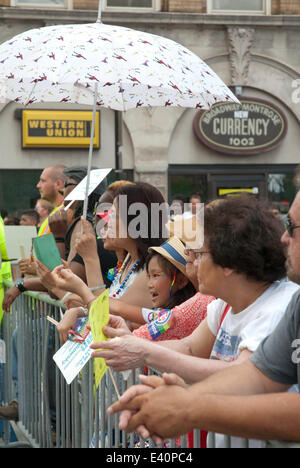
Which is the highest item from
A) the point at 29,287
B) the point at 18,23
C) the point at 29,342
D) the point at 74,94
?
the point at 18,23

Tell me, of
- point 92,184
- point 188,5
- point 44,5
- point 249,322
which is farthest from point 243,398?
point 188,5

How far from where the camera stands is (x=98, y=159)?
1627cm

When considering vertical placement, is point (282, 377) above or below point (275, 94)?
below

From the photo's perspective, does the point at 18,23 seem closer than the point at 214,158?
Yes

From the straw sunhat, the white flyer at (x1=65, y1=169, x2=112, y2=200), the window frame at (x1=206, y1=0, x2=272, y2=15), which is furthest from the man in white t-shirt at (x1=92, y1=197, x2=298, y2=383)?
the window frame at (x1=206, y1=0, x2=272, y2=15)

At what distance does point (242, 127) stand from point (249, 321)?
1456cm

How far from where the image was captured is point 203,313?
11.1ft

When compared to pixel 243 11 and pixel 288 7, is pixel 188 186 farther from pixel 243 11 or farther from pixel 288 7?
pixel 288 7

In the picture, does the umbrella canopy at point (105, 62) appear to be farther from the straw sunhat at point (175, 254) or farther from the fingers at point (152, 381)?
the fingers at point (152, 381)

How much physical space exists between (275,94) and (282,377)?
15370 millimetres

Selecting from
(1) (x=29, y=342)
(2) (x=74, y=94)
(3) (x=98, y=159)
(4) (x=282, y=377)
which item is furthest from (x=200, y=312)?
(3) (x=98, y=159)

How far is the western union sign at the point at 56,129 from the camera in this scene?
15.8 metres

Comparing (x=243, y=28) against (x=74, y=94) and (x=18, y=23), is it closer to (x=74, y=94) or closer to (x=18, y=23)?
(x=18, y=23)

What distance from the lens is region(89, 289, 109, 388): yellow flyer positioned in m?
2.66
